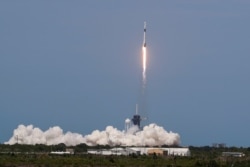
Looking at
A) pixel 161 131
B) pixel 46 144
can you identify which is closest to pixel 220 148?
pixel 161 131

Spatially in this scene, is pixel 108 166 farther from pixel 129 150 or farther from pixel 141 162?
pixel 129 150

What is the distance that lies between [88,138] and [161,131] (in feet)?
34.9

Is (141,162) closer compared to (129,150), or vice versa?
(141,162)

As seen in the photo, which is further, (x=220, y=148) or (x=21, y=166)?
(x=220, y=148)

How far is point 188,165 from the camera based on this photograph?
Answer: 107 metres

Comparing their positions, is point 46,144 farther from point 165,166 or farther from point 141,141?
point 165,166

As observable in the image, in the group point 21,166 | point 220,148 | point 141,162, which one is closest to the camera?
point 21,166

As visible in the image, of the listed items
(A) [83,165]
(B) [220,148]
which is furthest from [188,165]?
(B) [220,148]

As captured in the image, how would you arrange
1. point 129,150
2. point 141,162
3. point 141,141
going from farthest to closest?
point 141,141 < point 129,150 < point 141,162

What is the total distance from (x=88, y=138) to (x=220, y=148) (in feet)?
66.2

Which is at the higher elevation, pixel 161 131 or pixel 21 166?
pixel 161 131

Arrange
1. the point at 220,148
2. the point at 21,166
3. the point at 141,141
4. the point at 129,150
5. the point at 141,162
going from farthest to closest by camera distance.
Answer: the point at 220,148, the point at 141,141, the point at 129,150, the point at 141,162, the point at 21,166

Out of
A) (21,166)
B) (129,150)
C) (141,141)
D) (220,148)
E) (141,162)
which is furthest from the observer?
(220,148)

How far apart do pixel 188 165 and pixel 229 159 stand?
35.5 ft
